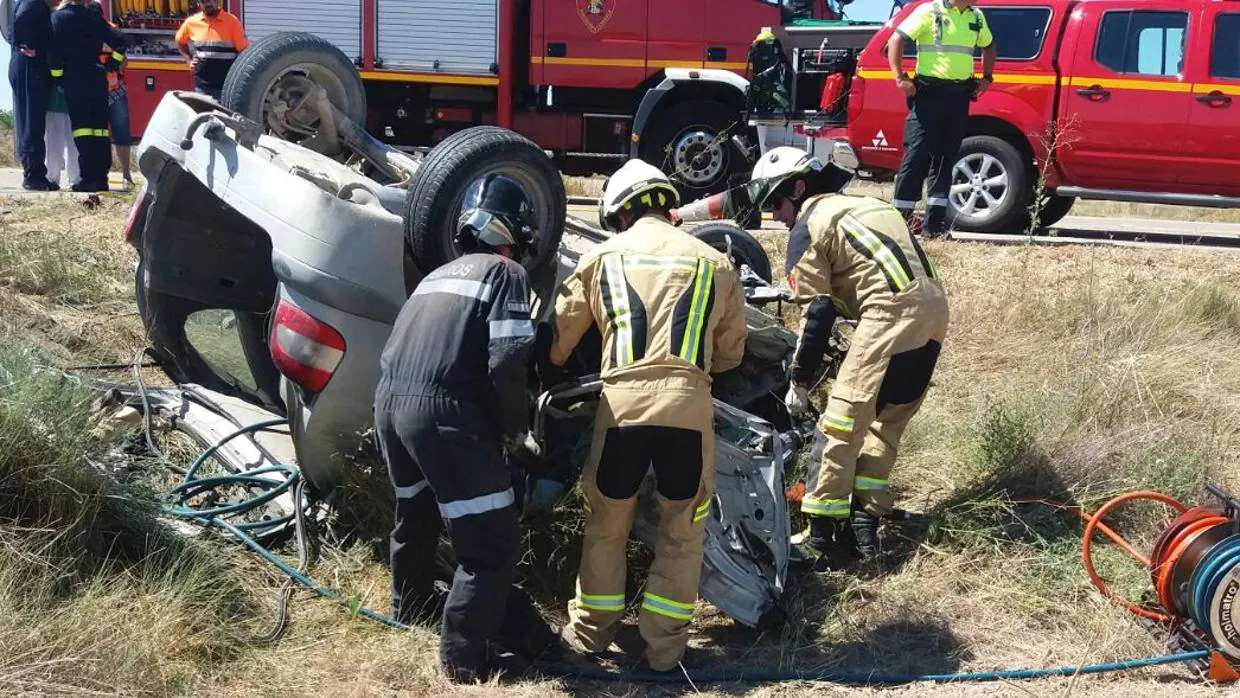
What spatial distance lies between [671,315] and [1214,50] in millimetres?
6732

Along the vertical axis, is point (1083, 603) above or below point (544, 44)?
below

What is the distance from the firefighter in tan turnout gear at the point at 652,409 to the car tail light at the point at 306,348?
704 millimetres

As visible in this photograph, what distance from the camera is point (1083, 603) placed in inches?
166

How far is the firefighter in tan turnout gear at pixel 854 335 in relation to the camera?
4.39 metres

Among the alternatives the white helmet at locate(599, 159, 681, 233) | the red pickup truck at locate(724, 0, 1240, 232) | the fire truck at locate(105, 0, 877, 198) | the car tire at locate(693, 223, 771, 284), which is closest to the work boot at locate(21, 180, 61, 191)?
the fire truck at locate(105, 0, 877, 198)

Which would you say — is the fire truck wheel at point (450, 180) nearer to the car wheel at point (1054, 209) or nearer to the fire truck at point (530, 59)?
the car wheel at point (1054, 209)

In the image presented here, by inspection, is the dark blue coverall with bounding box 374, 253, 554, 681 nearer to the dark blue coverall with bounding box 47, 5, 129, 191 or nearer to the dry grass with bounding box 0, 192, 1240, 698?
the dry grass with bounding box 0, 192, 1240, 698

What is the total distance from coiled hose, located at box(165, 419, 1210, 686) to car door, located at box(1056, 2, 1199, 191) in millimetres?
5723

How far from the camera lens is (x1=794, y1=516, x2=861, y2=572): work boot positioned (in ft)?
14.6

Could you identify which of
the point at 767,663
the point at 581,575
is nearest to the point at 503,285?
the point at 581,575

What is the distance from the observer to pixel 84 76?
1014 centimetres

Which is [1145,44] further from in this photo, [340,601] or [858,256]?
[340,601]

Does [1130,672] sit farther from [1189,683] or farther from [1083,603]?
[1083,603]

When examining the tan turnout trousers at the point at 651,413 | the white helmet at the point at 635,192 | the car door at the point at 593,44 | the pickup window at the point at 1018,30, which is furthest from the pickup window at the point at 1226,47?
the tan turnout trousers at the point at 651,413
